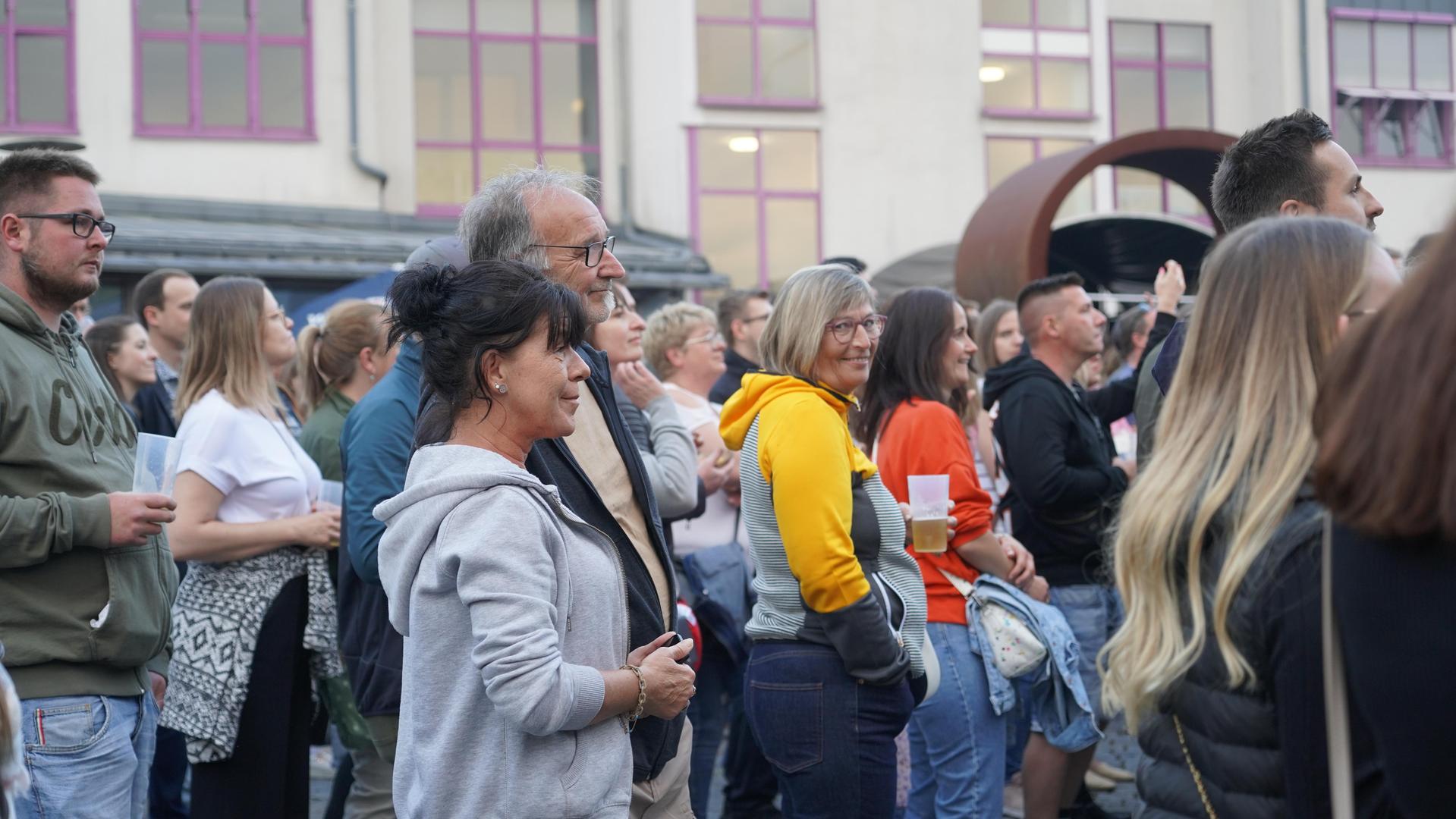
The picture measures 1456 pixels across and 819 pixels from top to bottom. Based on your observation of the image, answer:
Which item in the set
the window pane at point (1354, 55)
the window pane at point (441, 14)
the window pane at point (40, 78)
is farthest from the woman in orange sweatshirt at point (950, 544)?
the window pane at point (1354, 55)

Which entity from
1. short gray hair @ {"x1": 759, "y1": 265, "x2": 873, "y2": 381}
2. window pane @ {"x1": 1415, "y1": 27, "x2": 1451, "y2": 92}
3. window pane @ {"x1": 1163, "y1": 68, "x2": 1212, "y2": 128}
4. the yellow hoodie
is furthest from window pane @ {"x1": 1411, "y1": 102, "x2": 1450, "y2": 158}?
the yellow hoodie

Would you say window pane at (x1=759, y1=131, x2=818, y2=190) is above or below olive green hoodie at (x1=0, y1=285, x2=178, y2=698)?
above

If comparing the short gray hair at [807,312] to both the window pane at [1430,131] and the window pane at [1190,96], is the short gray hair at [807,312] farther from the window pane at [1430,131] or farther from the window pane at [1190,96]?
the window pane at [1430,131]

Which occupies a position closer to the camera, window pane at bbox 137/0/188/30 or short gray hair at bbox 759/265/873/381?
short gray hair at bbox 759/265/873/381

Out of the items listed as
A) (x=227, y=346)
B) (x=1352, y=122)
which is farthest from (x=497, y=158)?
(x=227, y=346)

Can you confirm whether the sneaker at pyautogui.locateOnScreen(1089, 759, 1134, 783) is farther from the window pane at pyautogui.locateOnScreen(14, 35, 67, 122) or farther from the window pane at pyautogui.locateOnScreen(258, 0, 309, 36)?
the window pane at pyautogui.locateOnScreen(14, 35, 67, 122)

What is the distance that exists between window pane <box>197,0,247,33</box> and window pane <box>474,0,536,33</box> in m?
3.06

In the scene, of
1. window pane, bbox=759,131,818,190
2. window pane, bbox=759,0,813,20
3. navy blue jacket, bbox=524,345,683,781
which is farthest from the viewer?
window pane, bbox=759,0,813,20

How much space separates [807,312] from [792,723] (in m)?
1.18

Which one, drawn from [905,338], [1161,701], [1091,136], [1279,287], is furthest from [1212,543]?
[1091,136]

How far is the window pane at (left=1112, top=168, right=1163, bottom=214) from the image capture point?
23297mm

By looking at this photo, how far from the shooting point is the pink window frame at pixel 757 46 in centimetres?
2155

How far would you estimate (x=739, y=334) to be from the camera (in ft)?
A: 24.4

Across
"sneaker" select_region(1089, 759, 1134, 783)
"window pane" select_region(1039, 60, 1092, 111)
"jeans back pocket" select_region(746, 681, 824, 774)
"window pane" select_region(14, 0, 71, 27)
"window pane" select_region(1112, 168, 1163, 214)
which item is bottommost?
"sneaker" select_region(1089, 759, 1134, 783)
